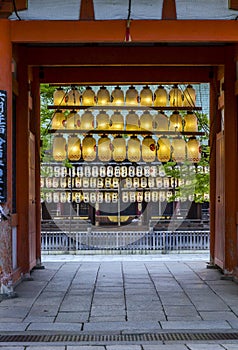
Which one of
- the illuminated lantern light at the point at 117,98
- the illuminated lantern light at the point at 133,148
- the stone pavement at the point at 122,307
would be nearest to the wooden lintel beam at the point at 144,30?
the stone pavement at the point at 122,307

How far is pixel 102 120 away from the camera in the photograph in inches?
463

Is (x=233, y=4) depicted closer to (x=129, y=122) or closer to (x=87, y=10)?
(x=87, y=10)

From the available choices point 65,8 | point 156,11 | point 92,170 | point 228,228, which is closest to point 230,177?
point 228,228

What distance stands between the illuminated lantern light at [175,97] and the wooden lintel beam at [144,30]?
3.95 meters

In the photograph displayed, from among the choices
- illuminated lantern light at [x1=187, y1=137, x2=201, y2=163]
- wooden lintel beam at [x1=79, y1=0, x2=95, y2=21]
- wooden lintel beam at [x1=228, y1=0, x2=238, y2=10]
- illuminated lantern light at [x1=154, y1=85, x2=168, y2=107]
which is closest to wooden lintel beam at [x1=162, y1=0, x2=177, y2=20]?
wooden lintel beam at [x1=228, y1=0, x2=238, y2=10]

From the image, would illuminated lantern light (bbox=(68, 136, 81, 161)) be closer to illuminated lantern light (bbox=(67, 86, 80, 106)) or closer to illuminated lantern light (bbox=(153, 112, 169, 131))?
illuminated lantern light (bbox=(67, 86, 80, 106))

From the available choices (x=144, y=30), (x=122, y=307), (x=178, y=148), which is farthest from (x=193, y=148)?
(x=122, y=307)

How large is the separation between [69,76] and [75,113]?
1008 mm

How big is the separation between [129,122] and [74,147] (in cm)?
120

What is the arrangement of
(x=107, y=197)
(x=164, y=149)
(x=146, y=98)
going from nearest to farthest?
1. (x=146, y=98)
2. (x=164, y=149)
3. (x=107, y=197)

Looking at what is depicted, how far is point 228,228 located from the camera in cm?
972

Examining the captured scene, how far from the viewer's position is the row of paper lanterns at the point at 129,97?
11.6 m

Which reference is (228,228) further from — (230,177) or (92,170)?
(92,170)

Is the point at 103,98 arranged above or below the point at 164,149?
above
